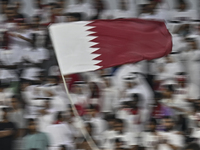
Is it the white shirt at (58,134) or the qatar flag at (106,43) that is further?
the white shirt at (58,134)

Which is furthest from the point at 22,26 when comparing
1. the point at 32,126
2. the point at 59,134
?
the point at 59,134

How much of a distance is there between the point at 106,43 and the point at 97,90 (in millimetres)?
2105

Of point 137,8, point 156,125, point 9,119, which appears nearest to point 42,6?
point 137,8

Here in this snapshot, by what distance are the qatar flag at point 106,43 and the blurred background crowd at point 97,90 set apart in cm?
90

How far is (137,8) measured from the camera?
10.2 metres

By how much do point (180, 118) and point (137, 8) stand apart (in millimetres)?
2634

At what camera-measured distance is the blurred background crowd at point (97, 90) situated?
8008 millimetres

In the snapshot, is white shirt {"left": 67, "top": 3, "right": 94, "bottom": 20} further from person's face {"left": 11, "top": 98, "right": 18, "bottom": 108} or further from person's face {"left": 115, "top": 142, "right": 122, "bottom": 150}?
A: person's face {"left": 115, "top": 142, "right": 122, "bottom": 150}

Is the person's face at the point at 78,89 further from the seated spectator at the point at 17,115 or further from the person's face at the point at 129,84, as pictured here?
the seated spectator at the point at 17,115

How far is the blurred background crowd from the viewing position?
26.3 ft

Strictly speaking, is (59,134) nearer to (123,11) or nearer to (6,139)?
(6,139)

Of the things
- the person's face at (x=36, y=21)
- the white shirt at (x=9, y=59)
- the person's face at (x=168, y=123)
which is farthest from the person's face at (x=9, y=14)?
the person's face at (x=168, y=123)

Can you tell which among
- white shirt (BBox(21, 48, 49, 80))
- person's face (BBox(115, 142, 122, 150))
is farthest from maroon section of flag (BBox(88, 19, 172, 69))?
white shirt (BBox(21, 48, 49, 80))

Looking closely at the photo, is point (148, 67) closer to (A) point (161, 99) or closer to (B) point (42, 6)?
(A) point (161, 99)
